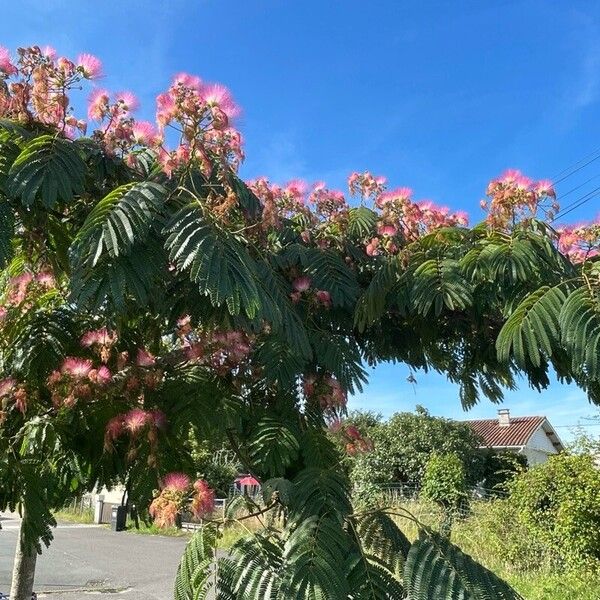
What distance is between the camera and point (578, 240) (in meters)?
2.55

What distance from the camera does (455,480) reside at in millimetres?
15344

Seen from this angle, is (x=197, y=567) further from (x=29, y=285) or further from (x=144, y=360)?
(x=29, y=285)

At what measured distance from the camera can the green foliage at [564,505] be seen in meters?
8.90

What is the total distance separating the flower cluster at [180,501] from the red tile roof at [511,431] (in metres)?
24.5

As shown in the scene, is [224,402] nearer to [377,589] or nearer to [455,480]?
[377,589]

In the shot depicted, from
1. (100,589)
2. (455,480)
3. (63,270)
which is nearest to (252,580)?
(63,270)

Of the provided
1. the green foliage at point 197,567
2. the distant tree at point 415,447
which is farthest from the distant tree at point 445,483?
the green foliage at point 197,567

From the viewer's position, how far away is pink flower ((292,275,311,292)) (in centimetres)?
250

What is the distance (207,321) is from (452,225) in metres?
1.15

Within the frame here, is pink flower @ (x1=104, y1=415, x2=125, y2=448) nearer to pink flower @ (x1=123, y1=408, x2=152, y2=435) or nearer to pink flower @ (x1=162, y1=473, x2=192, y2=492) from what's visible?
pink flower @ (x1=123, y1=408, x2=152, y2=435)

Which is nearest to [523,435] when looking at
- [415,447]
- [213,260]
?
[415,447]

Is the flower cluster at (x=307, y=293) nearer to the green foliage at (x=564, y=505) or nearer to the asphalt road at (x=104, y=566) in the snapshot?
the green foliage at (x=564, y=505)

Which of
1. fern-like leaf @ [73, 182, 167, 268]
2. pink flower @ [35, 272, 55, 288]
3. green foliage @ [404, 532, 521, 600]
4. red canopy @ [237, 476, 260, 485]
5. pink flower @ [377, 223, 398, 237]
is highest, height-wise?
pink flower @ [377, 223, 398, 237]

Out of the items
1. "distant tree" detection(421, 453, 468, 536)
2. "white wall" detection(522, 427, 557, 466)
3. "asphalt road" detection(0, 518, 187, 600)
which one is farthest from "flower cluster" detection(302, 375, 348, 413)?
"white wall" detection(522, 427, 557, 466)
